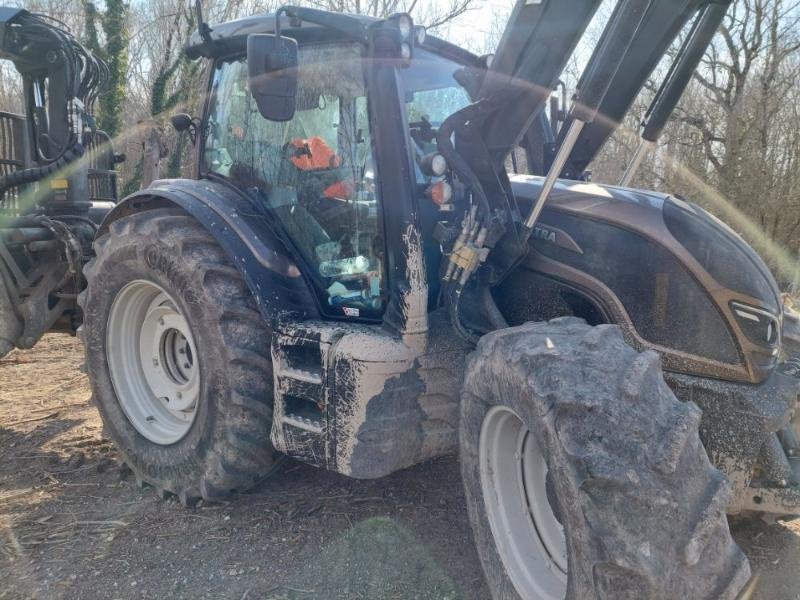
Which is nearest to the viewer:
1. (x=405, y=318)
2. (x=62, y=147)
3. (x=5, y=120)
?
(x=405, y=318)

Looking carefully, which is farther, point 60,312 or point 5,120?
point 5,120

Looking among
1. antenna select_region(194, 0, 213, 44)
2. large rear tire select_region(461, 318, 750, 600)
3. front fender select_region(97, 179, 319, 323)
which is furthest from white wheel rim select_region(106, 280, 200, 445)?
large rear tire select_region(461, 318, 750, 600)

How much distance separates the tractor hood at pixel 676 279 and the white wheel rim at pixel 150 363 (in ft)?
7.01

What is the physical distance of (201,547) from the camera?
3158 millimetres

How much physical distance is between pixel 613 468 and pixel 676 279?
908mm

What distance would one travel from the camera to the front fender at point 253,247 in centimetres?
316

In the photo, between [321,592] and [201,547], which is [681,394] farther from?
[201,547]

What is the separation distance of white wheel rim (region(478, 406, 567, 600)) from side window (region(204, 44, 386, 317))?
842mm

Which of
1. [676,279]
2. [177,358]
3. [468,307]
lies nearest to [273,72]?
[468,307]

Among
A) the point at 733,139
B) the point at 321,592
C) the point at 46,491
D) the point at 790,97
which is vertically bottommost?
the point at 46,491

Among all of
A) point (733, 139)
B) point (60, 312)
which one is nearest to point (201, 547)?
point (60, 312)

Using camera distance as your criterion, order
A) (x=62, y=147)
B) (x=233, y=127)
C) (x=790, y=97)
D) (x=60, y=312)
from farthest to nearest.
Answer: (x=790, y=97)
(x=62, y=147)
(x=60, y=312)
(x=233, y=127)

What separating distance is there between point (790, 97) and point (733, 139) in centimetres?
131

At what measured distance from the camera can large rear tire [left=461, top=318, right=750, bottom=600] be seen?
1834 millimetres
